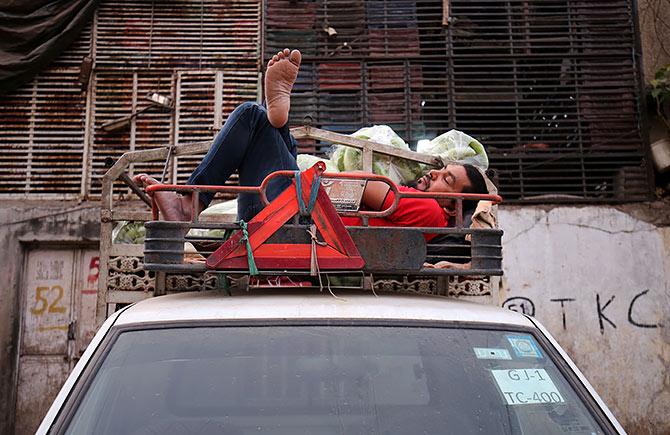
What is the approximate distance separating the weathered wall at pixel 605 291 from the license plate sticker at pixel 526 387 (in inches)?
185

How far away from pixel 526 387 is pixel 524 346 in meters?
0.12

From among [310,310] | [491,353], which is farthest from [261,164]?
[491,353]

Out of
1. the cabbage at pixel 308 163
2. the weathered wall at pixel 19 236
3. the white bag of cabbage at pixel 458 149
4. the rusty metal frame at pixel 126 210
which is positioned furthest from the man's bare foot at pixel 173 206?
the weathered wall at pixel 19 236

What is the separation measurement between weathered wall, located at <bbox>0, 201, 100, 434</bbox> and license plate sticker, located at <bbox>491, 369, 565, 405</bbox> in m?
5.65

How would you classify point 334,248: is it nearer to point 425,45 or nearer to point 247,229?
point 247,229

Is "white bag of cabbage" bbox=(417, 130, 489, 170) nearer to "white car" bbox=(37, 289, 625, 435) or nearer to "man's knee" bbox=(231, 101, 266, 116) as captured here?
"man's knee" bbox=(231, 101, 266, 116)

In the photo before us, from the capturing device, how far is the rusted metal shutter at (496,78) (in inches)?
274

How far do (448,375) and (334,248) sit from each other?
54 centimetres

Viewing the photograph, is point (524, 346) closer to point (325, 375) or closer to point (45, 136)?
point (325, 375)

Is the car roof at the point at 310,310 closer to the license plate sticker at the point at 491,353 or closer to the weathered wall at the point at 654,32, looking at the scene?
the license plate sticker at the point at 491,353

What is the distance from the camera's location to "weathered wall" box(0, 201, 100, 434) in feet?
21.7

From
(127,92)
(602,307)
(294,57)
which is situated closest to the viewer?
(294,57)

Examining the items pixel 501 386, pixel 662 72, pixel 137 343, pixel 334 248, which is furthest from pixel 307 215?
pixel 662 72

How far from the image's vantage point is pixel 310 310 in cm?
191
